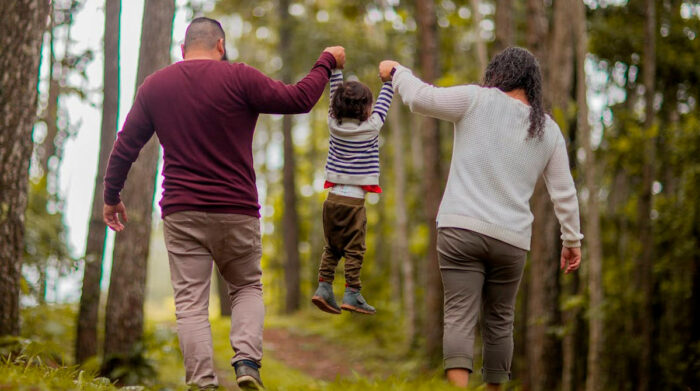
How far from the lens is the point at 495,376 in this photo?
14.7 feet

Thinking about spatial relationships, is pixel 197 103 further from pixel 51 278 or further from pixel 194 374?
pixel 51 278

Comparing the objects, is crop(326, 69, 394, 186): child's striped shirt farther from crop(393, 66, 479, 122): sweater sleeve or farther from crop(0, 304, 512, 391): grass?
crop(0, 304, 512, 391): grass

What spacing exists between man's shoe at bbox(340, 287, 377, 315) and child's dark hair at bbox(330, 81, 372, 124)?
1182 millimetres

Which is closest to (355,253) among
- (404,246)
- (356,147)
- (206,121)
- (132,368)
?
(356,147)

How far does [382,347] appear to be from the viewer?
52.8 ft

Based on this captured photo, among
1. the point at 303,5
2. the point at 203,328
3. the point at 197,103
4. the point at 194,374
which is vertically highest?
the point at 303,5

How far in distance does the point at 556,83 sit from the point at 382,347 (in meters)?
8.06

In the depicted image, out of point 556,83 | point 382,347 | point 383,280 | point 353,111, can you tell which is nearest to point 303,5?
point 383,280

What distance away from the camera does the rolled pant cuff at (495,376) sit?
176 inches

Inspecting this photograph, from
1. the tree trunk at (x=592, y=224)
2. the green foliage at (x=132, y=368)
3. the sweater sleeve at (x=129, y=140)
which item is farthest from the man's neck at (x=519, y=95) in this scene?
the tree trunk at (x=592, y=224)

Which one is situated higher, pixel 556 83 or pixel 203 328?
pixel 556 83

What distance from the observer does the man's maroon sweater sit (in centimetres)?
A: 410

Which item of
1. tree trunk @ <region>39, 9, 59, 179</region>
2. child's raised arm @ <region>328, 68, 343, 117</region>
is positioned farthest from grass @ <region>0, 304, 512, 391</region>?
tree trunk @ <region>39, 9, 59, 179</region>

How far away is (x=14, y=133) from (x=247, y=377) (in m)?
3.32
